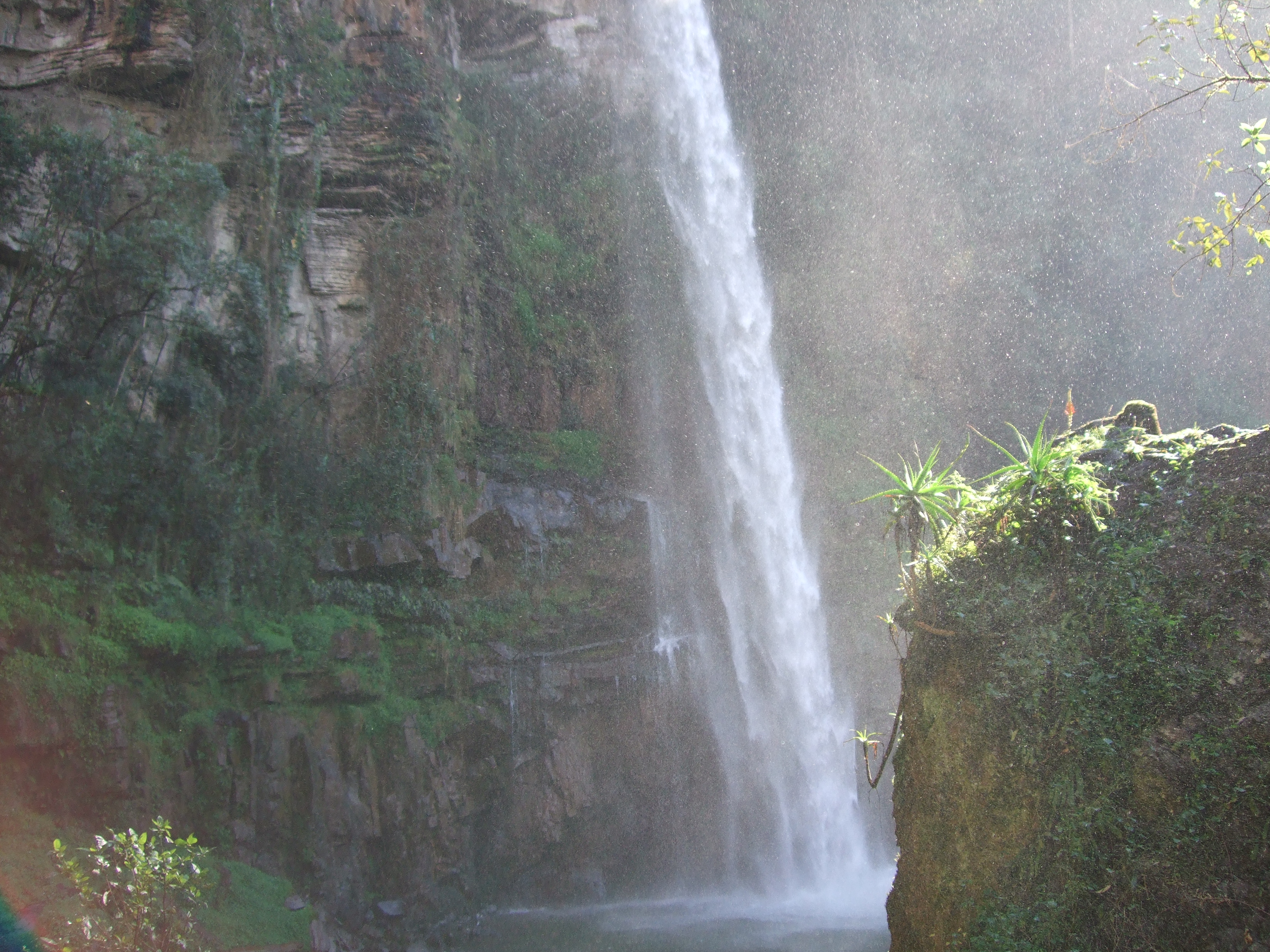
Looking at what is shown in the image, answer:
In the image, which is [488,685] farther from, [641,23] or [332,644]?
[641,23]

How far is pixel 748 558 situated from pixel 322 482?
809 cm

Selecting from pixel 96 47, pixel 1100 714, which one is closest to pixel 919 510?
pixel 1100 714

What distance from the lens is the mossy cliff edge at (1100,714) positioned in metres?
4.01

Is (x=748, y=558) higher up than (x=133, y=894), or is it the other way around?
(x=748, y=558)

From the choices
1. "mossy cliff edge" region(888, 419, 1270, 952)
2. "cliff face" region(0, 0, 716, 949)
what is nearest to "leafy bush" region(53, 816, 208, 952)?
"mossy cliff edge" region(888, 419, 1270, 952)

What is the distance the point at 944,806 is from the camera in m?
5.09

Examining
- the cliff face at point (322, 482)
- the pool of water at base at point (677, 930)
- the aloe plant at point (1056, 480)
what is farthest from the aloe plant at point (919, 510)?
the cliff face at point (322, 482)

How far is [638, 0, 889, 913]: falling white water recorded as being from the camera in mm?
15555

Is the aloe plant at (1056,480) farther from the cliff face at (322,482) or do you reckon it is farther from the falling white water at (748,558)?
the falling white water at (748,558)

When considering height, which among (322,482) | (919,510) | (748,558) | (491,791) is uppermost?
(322,482)

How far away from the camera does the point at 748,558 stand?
17.6 m

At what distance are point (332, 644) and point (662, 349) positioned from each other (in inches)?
367

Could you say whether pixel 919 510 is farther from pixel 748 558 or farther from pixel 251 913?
pixel 748 558

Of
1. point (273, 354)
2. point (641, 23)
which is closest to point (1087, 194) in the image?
point (641, 23)
